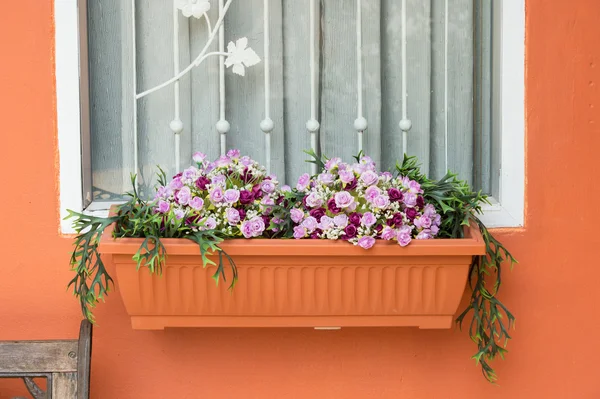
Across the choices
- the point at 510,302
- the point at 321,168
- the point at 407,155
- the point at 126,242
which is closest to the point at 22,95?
the point at 126,242

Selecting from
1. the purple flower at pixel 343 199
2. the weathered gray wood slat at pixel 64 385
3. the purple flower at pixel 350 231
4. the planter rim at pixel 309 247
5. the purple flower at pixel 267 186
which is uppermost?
the purple flower at pixel 267 186

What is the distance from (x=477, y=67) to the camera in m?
2.23

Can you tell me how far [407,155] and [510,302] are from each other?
0.46 m

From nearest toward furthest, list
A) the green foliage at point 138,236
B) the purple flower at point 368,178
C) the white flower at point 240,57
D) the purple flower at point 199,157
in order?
the green foliage at point 138,236, the purple flower at point 368,178, the purple flower at point 199,157, the white flower at point 240,57

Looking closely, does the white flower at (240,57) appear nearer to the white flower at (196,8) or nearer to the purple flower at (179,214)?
the white flower at (196,8)

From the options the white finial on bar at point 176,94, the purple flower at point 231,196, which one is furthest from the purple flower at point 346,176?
the white finial on bar at point 176,94

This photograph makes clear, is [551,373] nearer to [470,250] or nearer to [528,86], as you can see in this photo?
[470,250]

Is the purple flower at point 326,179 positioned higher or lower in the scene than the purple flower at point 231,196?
higher

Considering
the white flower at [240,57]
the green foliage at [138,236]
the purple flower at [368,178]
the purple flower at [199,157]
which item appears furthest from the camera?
the white flower at [240,57]

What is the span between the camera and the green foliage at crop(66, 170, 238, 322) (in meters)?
1.83

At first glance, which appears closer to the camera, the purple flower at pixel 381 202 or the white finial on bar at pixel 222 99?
the purple flower at pixel 381 202

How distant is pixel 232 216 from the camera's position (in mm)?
1897

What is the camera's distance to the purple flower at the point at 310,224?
1.91 metres

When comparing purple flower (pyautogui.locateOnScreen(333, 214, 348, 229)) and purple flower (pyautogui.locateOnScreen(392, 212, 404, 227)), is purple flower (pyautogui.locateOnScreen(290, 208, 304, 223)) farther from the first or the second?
purple flower (pyautogui.locateOnScreen(392, 212, 404, 227))
